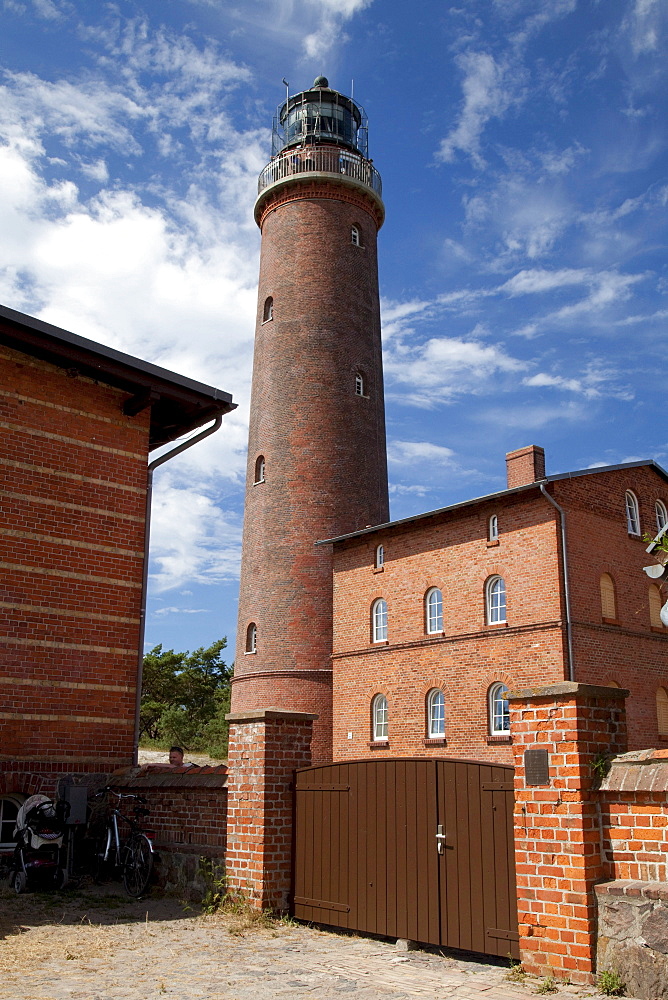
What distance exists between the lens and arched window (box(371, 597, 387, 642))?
25.4 m

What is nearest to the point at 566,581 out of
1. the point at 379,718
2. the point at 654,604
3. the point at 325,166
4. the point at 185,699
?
the point at 654,604

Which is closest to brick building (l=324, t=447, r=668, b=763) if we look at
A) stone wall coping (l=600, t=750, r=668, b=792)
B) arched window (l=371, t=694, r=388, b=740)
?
arched window (l=371, t=694, r=388, b=740)

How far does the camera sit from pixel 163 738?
38250mm

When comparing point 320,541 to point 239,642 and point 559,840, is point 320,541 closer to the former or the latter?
point 239,642

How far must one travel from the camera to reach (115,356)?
13.0 m

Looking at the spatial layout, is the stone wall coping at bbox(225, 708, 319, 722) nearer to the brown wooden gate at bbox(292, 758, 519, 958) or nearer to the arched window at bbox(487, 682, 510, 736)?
the brown wooden gate at bbox(292, 758, 519, 958)

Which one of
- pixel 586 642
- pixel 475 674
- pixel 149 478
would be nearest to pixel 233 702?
pixel 475 674

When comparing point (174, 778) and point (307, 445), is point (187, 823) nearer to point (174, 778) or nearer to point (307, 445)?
point (174, 778)

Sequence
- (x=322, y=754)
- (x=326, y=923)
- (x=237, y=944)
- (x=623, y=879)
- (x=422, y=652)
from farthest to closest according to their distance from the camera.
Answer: (x=322, y=754) → (x=422, y=652) → (x=326, y=923) → (x=237, y=944) → (x=623, y=879)

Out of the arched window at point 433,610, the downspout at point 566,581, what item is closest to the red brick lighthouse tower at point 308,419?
the arched window at point 433,610

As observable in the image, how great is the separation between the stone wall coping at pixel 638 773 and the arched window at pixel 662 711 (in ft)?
60.3

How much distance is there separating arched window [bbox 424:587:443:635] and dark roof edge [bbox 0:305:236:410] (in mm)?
11329

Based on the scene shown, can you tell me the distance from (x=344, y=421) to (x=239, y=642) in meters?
7.40

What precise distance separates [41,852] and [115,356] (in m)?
6.75
